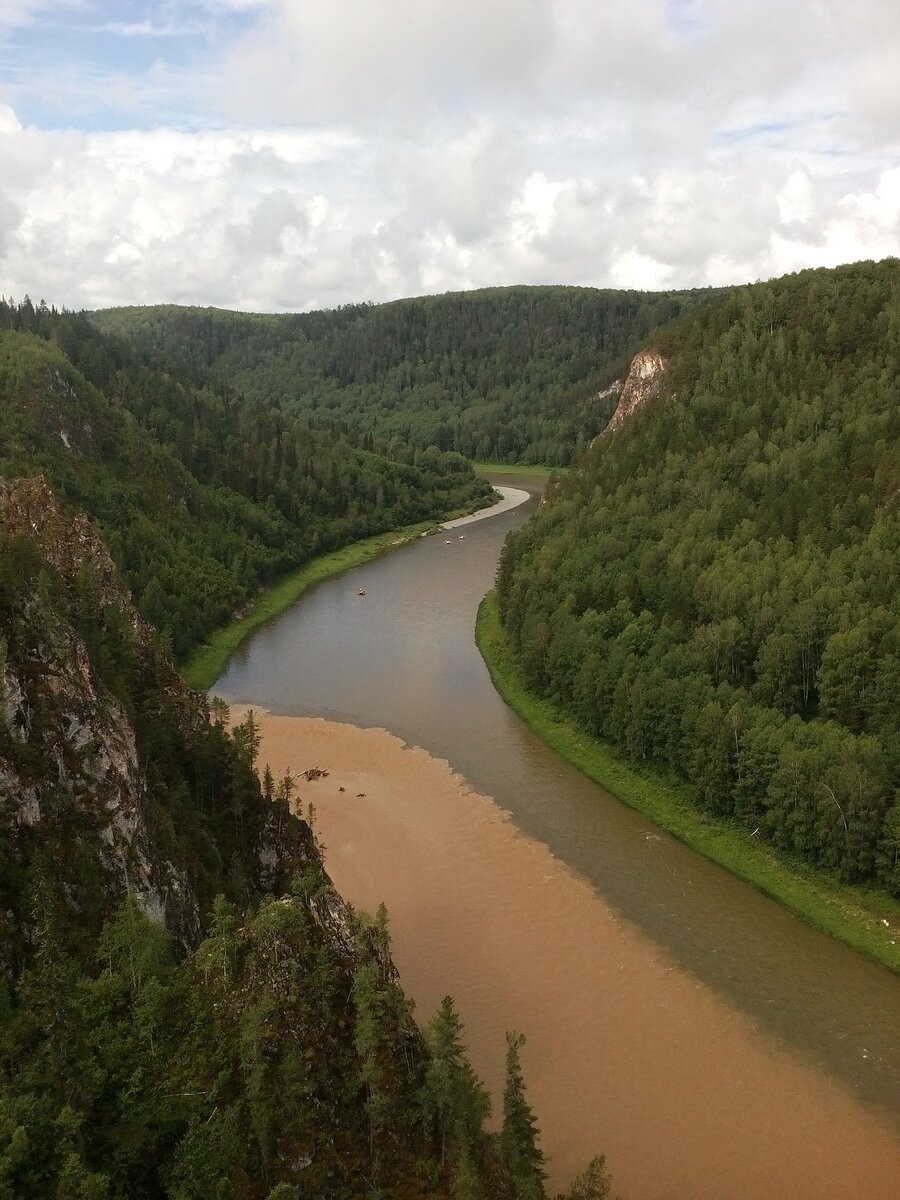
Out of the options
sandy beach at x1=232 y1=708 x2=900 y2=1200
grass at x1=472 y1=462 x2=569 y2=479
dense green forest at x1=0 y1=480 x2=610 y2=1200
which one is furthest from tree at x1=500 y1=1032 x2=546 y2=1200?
grass at x1=472 y1=462 x2=569 y2=479

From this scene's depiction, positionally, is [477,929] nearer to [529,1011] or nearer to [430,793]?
[529,1011]

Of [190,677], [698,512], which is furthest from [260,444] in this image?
[698,512]

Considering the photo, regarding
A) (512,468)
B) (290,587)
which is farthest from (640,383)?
(512,468)

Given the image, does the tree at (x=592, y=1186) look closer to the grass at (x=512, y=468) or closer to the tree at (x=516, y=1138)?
the tree at (x=516, y=1138)

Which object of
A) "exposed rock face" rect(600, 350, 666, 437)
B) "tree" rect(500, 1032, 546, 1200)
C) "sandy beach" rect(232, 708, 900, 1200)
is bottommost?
"sandy beach" rect(232, 708, 900, 1200)

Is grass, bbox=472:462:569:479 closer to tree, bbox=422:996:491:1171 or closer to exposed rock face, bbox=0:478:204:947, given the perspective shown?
exposed rock face, bbox=0:478:204:947

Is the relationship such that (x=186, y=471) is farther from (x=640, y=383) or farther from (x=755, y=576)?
(x=755, y=576)

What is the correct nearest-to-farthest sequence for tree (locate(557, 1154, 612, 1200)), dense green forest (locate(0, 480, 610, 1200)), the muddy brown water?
1. dense green forest (locate(0, 480, 610, 1200))
2. tree (locate(557, 1154, 612, 1200))
3. the muddy brown water
